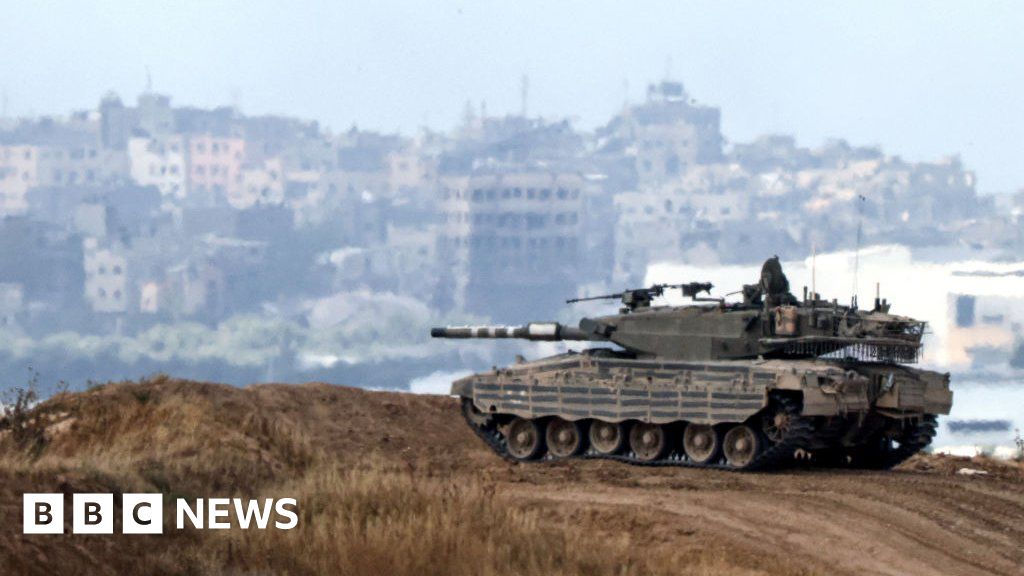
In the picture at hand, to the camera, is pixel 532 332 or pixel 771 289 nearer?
pixel 771 289

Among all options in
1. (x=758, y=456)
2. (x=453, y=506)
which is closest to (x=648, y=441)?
(x=758, y=456)

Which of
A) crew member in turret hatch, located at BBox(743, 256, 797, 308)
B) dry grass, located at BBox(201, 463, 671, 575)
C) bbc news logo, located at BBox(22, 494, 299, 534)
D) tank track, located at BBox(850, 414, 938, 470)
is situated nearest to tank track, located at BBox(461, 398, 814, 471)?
tank track, located at BBox(850, 414, 938, 470)

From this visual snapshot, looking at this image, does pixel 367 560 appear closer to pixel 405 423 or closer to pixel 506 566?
pixel 506 566

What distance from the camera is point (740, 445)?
26641mm

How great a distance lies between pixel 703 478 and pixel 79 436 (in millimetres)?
7648

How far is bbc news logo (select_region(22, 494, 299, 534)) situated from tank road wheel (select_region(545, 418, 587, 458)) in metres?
8.80

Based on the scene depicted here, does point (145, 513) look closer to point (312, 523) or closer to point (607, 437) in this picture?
point (312, 523)

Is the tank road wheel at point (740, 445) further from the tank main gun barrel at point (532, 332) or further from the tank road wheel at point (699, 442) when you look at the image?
the tank main gun barrel at point (532, 332)

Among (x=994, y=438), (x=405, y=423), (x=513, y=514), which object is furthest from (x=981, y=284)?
(x=513, y=514)

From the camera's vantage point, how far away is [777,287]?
28188 mm

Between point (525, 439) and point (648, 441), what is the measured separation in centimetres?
213

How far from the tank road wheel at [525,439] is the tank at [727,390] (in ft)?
0.04

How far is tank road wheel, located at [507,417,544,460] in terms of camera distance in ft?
93.7

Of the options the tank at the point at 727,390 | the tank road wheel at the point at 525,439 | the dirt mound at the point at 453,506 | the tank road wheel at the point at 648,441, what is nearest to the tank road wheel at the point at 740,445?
the tank at the point at 727,390
